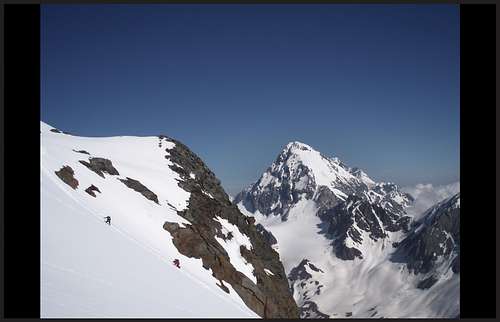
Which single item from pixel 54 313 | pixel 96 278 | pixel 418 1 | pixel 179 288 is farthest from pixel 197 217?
pixel 418 1

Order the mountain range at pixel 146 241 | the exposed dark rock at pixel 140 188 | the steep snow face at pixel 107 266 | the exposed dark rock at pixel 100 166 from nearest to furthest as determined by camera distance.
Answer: the steep snow face at pixel 107 266, the mountain range at pixel 146 241, the exposed dark rock at pixel 100 166, the exposed dark rock at pixel 140 188

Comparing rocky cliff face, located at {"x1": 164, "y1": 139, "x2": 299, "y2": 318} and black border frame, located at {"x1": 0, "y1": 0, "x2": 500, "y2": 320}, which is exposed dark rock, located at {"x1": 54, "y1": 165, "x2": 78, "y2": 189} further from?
black border frame, located at {"x1": 0, "y1": 0, "x2": 500, "y2": 320}

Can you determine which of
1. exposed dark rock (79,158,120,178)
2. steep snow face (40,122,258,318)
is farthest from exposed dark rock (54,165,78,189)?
exposed dark rock (79,158,120,178)
